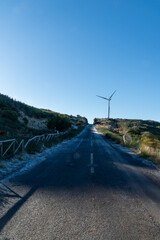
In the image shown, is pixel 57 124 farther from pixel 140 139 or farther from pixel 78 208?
pixel 78 208

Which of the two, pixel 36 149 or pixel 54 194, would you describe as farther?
pixel 36 149

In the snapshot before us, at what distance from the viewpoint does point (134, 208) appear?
373 centimetres

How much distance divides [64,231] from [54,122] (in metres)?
28.0

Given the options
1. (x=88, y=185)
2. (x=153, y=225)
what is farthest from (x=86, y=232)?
(x=88, y=185)

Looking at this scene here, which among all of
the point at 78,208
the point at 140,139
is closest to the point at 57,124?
the point at 140,139

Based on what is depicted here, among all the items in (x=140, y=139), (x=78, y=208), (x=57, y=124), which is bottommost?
(x=78, y=208)

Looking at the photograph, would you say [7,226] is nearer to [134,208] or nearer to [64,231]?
[64,231]

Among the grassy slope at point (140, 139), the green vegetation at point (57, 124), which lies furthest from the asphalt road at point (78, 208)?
the green vegetation at point (57, 124)

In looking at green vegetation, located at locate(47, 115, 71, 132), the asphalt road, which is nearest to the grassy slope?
the asphalt road

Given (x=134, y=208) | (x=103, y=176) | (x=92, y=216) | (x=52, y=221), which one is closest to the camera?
(x=52, y=221)

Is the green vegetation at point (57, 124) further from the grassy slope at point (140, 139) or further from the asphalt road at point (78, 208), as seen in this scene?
the asphalt road at point (78, 208)

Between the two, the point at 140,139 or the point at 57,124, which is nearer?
the point at 140,139

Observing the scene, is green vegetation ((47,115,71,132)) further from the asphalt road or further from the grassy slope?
the asphalt road

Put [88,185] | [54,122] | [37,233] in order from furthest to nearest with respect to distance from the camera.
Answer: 1. [54,122]
2. [88,185]
3. [37,233]
